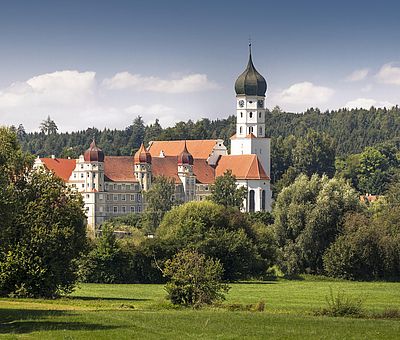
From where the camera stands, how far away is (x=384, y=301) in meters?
54.0

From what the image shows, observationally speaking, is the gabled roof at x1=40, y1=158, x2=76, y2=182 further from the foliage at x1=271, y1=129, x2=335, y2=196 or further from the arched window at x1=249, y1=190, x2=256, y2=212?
the foliage at x1=271, y1=129, x2=335, y2=196

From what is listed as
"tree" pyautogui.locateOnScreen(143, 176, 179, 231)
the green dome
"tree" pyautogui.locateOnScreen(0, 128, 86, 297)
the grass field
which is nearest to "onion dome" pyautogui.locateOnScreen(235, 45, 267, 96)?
the green dome

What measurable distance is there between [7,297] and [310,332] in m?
20.1

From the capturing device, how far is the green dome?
16400 centimetres

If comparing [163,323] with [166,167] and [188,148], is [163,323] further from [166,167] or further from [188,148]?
[188,148]

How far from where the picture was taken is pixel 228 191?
14188cm

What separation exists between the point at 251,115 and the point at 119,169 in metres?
24.3

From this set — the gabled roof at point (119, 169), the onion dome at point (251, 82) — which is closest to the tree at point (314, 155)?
the onion dome at point (251, 82)

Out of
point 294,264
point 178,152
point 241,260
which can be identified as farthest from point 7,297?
point 178,152

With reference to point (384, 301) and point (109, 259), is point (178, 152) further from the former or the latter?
point (384, 301)

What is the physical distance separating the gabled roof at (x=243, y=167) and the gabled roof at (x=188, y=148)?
258 inches

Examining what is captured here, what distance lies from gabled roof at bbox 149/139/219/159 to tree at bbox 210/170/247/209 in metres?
24.9

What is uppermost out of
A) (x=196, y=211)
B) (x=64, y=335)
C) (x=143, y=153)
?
(x=143, y=153)

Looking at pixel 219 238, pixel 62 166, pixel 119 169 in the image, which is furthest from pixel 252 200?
pixel 219 238
